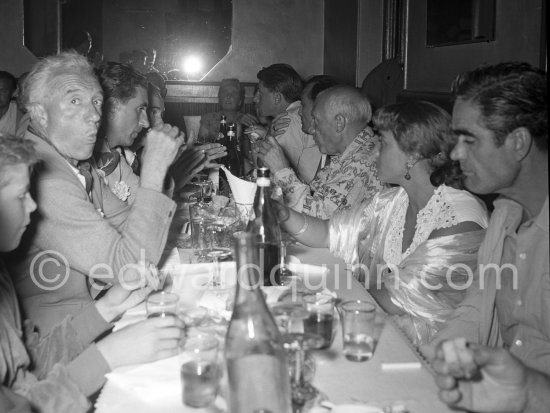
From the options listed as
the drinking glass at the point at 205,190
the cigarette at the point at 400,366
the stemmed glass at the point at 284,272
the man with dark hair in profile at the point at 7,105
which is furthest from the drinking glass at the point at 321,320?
the man with dark hair in profile at the point at 7,105

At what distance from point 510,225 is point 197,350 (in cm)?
105

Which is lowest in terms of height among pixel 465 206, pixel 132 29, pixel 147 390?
pixel 147 390

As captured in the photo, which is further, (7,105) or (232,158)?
(7,105)

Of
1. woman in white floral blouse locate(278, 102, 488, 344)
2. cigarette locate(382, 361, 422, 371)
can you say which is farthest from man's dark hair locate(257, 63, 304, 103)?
cigarette locate(382, 361, 422, 371)

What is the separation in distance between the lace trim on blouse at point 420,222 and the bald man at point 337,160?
0.66 metres

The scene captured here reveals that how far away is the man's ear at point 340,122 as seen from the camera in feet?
11.1

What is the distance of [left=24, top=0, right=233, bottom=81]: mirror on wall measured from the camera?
723 centimetres

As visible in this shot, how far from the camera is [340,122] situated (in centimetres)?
339

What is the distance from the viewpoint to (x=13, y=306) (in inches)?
58.0

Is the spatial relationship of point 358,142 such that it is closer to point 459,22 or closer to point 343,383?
point 459,22

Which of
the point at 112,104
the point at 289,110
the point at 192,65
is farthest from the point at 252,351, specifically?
the point at 192,65

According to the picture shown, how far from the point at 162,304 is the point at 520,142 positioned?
107 cm

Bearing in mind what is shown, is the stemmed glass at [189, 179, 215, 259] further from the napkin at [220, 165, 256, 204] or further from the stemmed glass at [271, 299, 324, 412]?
the stemmed glass at [271, 299, 324, 412]

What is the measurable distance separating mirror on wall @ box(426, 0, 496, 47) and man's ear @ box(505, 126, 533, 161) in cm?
177
